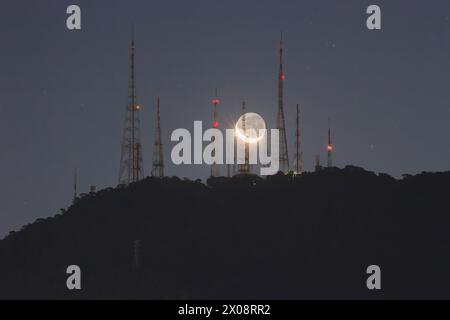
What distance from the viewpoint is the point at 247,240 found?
4599 inches

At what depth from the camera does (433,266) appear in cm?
11194

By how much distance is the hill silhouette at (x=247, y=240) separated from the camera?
108438mm

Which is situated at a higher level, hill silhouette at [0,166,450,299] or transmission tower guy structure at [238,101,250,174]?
transmission tower guy structure at [238,101,250,174]

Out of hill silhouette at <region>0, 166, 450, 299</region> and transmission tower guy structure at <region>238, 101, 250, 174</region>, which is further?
transmission tower guy structure at <region>238, 101, 250, 174</region>

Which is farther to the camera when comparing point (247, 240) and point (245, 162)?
point (245, 162)

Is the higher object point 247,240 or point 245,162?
point 245,162

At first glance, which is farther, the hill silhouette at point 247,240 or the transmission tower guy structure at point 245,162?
the transmission tower guy structure at point 245,162

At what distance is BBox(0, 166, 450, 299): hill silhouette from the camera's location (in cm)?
10844

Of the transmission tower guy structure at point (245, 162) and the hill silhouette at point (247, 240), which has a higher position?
the transmission tower guy structure at point (245, 162)
